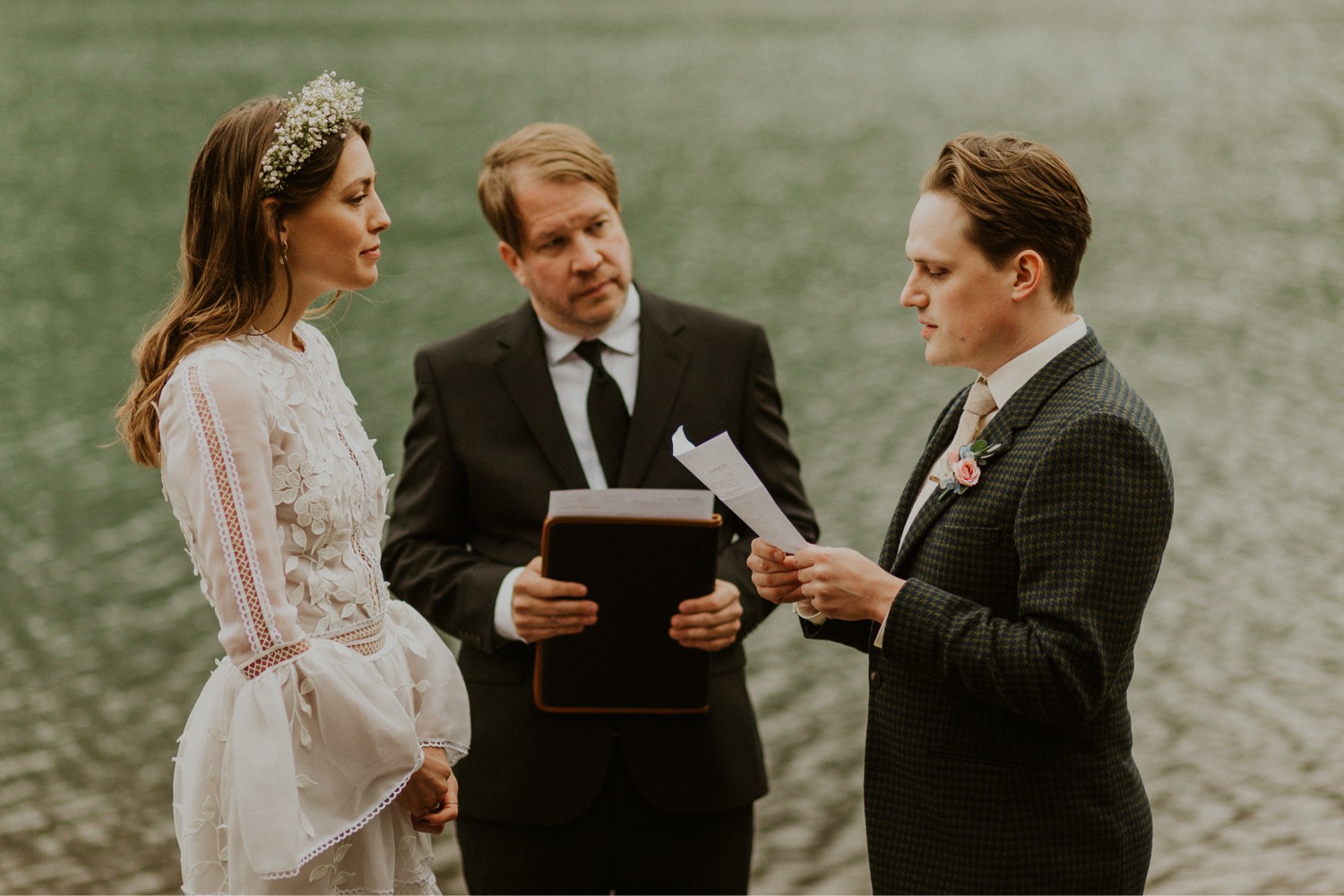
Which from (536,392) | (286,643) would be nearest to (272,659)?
(286,643)

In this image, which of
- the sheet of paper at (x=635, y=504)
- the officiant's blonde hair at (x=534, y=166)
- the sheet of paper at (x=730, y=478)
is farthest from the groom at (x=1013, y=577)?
the officiant's blonde hair at (x=534, y=166)

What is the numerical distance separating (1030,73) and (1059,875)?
26.4 m

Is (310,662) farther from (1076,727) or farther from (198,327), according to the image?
(1076,727)

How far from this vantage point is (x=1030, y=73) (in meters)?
27.0

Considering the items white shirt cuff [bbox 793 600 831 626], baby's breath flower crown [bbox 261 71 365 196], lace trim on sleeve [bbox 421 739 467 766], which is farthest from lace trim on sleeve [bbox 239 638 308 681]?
white shirt cuff [bbox 793 600 831 626]

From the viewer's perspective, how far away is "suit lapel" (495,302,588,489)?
337cm

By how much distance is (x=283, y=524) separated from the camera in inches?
98.3

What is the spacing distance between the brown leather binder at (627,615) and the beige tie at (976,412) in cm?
66

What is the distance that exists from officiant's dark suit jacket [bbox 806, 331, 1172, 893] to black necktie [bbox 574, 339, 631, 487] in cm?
97

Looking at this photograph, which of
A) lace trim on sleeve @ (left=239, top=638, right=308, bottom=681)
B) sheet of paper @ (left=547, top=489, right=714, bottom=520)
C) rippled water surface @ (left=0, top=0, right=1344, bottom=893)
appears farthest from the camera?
rippled water surface @ (left=0, top=0, right=1344, bottom=893)

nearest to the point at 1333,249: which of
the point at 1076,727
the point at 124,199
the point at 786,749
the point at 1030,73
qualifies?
the point at 786,749

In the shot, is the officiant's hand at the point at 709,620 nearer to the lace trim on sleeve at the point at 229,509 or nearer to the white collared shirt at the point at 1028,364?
the white collared shirt at the point at 1028,364

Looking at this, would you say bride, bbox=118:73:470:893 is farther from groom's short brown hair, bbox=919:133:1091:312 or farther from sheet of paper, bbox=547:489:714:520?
groom's short brown hair, bbox=919:133:1091:312

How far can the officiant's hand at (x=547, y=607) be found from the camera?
3121 millimetres
